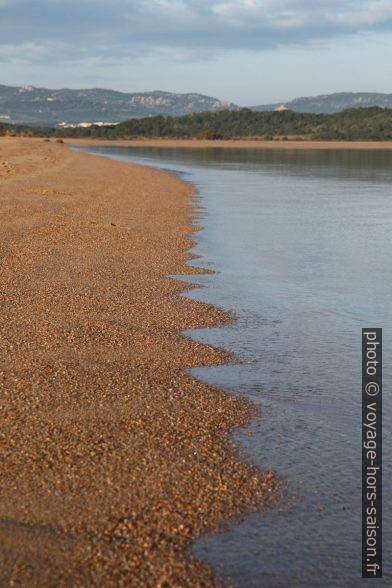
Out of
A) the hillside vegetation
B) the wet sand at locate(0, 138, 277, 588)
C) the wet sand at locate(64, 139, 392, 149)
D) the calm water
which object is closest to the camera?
the wet sand at locate(0, 138, 277, 588)

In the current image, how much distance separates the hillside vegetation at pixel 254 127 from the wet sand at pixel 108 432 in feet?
351

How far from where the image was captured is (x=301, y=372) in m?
8.64

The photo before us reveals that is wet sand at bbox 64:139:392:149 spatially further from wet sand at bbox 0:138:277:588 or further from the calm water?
wet sand at bbox 0:138:277:588

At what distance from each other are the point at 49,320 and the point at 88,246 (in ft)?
20.1

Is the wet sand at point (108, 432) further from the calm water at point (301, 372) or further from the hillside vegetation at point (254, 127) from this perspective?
the hillside vegetation at point (254, 127)

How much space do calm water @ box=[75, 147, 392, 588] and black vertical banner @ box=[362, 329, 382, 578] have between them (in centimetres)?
5

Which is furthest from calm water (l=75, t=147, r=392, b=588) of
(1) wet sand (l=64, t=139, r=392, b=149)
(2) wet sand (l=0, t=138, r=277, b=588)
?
(1) wet sand (l=64, t=139, r=392, b=149)

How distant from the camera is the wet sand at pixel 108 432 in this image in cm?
487

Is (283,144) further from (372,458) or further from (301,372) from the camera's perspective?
(372,458)

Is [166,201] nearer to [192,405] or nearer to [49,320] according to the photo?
[49,320]

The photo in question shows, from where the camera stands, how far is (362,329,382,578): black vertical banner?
5137 mm

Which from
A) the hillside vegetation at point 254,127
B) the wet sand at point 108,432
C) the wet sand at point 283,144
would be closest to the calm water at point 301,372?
the wet sand at point 108,432

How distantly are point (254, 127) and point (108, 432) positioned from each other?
427ft

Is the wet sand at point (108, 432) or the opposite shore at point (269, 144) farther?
the opposite shore at point (269, 144)
